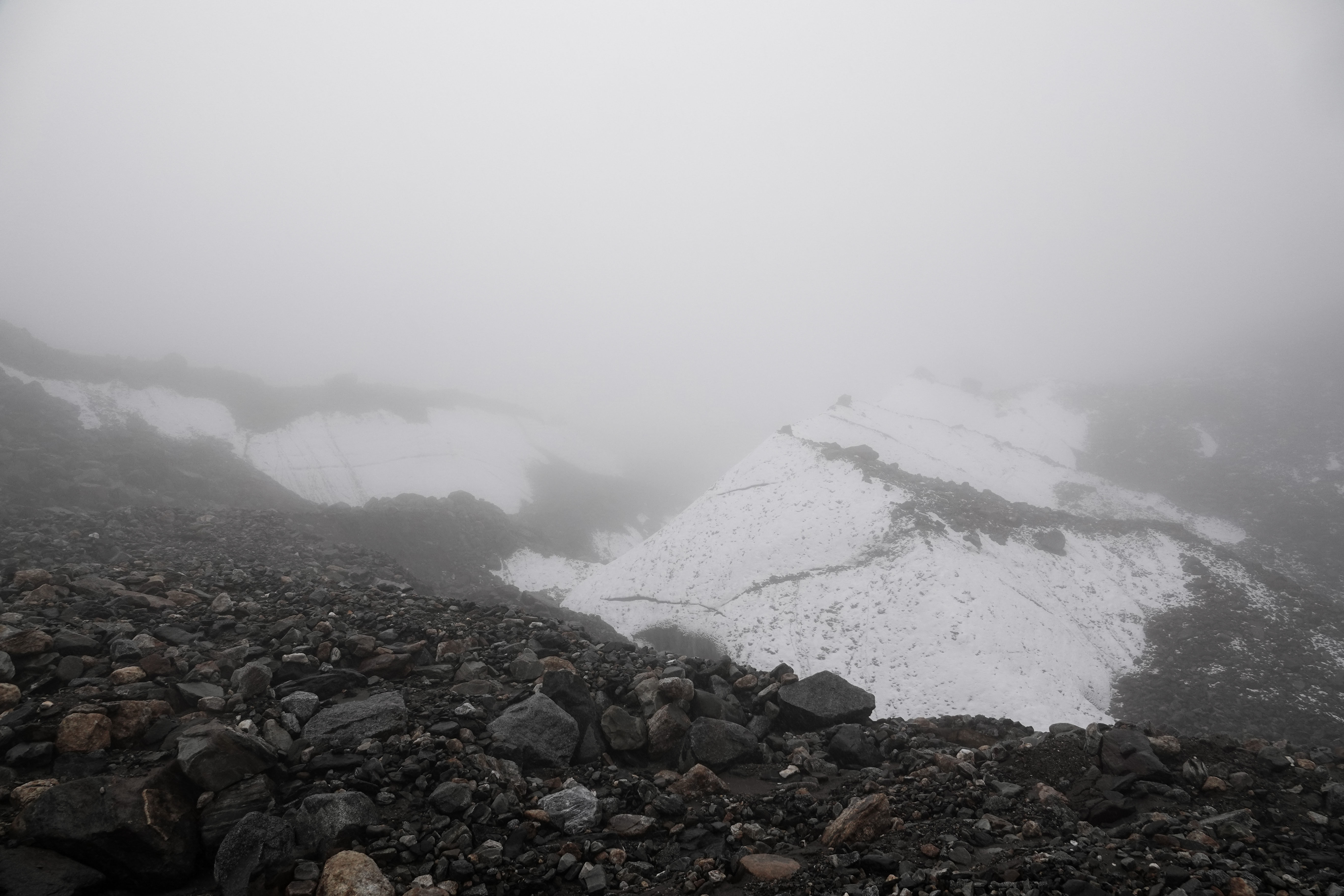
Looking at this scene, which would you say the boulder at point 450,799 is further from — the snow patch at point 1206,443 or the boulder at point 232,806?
the snow patch at point 1206,443

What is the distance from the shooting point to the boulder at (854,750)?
7727mm

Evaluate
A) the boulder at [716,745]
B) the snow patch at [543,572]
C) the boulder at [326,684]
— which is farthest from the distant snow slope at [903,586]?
the boulder at [326,684]

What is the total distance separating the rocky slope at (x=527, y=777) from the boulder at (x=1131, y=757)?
0.03 meters

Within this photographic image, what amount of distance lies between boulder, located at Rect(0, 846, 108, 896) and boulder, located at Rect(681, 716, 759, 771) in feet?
18.3

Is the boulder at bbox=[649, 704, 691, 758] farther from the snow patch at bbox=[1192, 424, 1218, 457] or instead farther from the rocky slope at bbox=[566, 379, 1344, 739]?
the snow patch at bbox=[1192, 424, 1218, 457]

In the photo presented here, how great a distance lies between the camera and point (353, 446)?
44.9 m

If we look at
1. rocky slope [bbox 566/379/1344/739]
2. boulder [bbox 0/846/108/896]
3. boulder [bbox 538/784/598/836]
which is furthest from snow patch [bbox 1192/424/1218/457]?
boulder [bbox 0/846/108/896]

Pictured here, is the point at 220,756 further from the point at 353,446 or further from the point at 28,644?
the point at 353,446

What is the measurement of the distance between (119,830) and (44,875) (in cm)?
41

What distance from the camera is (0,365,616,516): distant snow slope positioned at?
3719 cm

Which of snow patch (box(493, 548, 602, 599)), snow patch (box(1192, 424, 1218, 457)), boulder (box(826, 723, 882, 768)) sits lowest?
snow patch (box(493, 548, 602, 599))

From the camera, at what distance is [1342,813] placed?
5.96m

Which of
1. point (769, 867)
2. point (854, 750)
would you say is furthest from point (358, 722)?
point (854, 750)

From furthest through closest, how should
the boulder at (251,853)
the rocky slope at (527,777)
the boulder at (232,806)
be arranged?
1. the boulder at (232,806)
2. the rocky slope at (527,777)
3. the boulder at (251,853)
